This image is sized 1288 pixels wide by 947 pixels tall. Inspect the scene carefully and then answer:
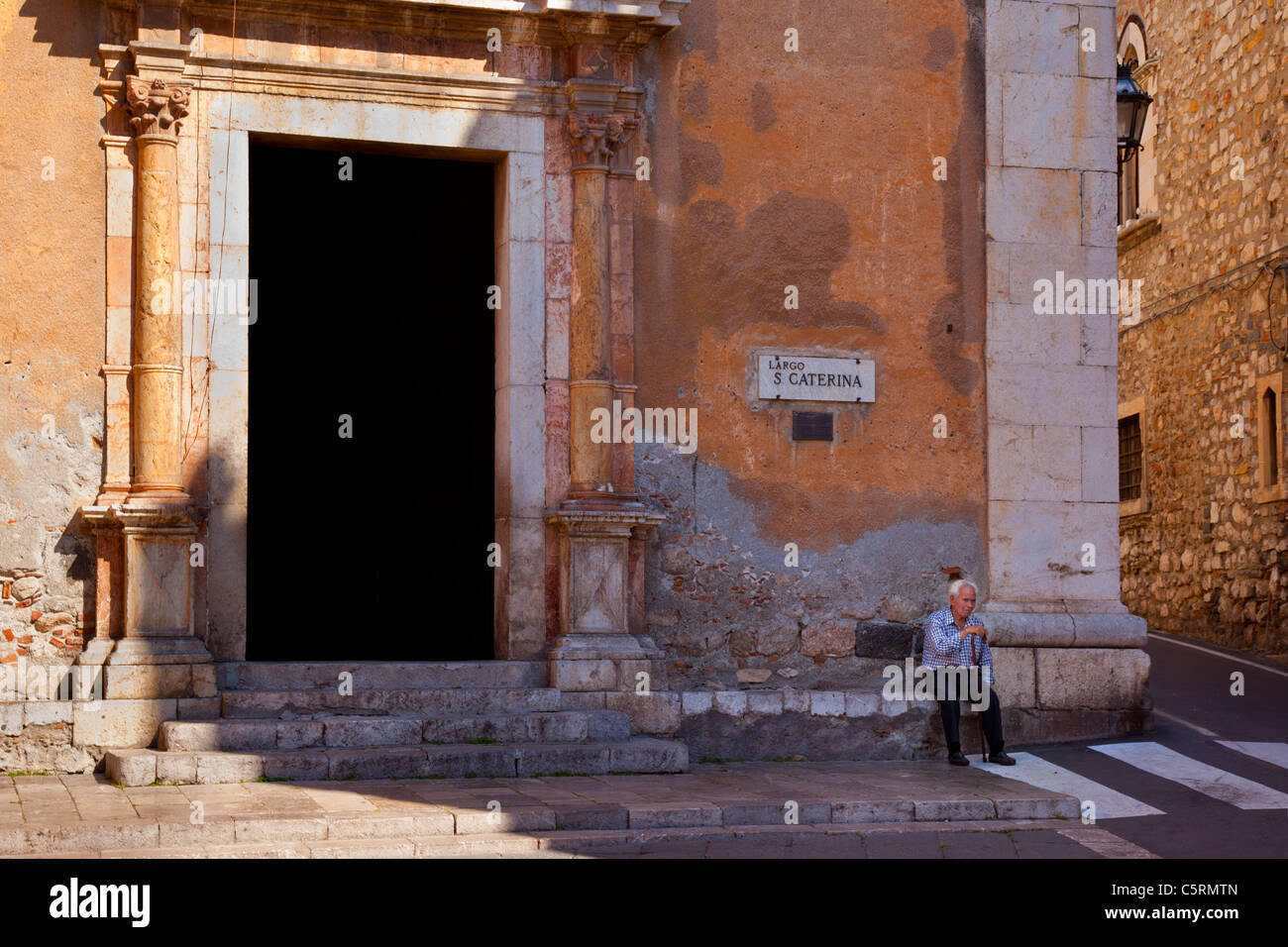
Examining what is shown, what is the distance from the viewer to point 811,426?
9.95 meters

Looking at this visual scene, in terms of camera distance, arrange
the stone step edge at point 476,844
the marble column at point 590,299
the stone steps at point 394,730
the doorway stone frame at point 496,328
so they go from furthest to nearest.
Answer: the marble column at point 590,299
the doorway stone frame at point 496,328
the stone steps at point 394,730
the stone step edge at point 476,844

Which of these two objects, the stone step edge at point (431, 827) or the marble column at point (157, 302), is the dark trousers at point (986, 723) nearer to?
the stone step edge at point (431, 827)

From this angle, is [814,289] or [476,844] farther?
[814,289]

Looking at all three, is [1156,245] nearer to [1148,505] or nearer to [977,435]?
[1148,505]

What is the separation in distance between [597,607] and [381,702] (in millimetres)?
1368

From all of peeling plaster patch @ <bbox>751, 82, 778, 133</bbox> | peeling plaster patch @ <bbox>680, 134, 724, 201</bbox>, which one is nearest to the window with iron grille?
peeling plaster patch @ <bbox>751, 82, 778, 133</bbox>

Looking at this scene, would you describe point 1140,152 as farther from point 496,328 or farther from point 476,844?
point 476,844

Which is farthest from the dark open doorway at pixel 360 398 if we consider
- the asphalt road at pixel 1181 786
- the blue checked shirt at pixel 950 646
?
the asphalt road at pixel 1181 786

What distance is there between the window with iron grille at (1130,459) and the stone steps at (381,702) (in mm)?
11554

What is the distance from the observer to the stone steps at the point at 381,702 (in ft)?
28.1

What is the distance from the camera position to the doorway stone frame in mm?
8945

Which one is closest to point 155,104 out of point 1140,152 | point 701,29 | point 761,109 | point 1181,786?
point 701,29

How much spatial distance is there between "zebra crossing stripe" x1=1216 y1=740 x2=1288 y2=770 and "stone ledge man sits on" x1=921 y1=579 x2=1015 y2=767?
1.49 m

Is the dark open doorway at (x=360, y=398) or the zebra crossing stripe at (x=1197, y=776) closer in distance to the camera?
the zebra crossing stripe at (x=1197, y=776)
